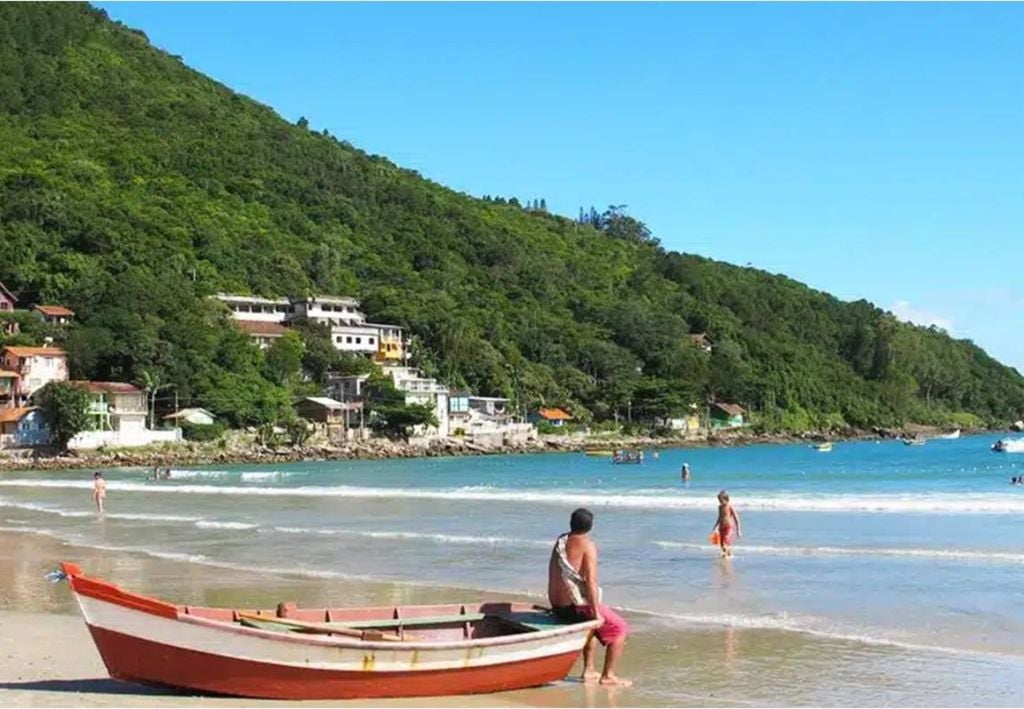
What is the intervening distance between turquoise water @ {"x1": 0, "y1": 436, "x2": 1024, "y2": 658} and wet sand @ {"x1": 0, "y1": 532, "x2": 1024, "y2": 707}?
954 mm

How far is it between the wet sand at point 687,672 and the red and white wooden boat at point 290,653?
16 cm

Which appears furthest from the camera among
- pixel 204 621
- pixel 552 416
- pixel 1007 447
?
pixel 552 416

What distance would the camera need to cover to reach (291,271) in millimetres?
135875

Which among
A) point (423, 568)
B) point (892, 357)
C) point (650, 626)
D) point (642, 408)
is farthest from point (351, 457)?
point (892, 357)

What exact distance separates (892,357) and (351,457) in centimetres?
11790

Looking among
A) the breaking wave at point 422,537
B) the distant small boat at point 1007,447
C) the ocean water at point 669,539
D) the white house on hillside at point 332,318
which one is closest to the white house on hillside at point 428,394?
the white house on hillside at point 332,318

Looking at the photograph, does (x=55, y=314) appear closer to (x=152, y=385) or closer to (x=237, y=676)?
(x=152, y=385)

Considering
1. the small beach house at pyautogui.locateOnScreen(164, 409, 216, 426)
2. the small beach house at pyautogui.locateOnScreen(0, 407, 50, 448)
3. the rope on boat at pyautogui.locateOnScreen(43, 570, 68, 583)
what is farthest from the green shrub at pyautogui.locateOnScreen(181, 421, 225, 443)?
the rope on boat at pyautogui.locateOnScreen(43, 570, 68, 583)

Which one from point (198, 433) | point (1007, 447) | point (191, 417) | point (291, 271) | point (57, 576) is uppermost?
point (291, 271)

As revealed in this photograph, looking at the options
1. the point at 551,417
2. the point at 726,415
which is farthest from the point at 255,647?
the point at 726,415

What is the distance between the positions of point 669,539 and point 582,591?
16300mm

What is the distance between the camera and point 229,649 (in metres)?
10.1

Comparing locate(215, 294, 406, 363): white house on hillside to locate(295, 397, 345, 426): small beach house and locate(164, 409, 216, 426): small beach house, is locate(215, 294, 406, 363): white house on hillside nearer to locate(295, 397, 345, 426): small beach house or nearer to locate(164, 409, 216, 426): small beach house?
locate(295, 397, 345, 426): small beach house

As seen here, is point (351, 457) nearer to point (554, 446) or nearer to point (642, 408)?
point (554, 446)
